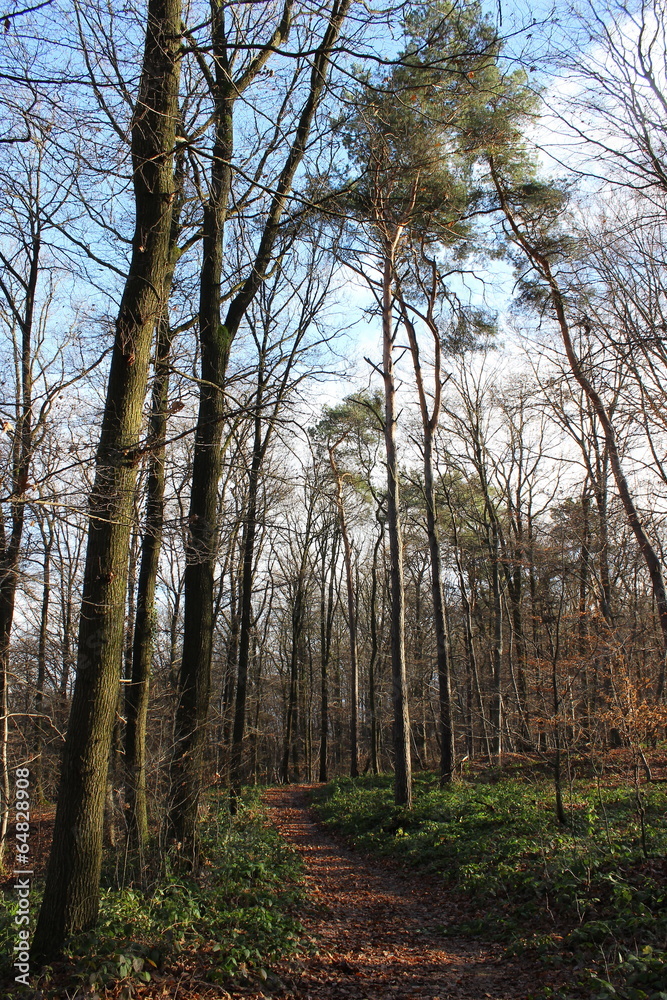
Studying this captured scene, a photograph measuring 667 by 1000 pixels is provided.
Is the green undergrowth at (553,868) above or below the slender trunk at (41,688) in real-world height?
below

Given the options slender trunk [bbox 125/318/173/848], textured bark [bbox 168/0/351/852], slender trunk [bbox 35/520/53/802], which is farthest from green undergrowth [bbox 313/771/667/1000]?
slender trunk [bbox 35/520/53/802]

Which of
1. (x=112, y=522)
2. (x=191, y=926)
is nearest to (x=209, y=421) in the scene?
(x=112, y=522)

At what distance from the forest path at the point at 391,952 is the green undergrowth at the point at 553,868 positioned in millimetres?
241

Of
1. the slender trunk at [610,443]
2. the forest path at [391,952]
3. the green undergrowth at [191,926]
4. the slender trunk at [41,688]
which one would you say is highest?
the slender trunk at [610,443]

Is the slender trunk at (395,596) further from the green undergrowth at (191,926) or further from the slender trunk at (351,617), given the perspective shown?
the slender trunk at (351,617)

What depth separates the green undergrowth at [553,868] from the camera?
416 cm

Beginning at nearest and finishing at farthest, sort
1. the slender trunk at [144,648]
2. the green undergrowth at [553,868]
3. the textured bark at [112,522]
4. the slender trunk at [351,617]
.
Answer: the textured bark at [112,522], the green undergrowth at [553,868], the slender trunk at [144,648], the slender trunk at [351,617]

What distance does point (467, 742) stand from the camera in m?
24.9

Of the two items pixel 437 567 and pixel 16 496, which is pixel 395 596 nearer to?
pixel 437 567

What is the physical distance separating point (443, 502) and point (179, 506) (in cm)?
1452

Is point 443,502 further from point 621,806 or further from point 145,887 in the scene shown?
point 145,887

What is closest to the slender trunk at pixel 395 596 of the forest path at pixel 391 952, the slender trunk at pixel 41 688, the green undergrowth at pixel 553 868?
the green undergrowth at pixel 553 868

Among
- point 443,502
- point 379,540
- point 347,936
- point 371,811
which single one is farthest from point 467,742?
point 347,936

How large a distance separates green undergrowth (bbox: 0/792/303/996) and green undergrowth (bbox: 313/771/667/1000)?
1.83 meters
